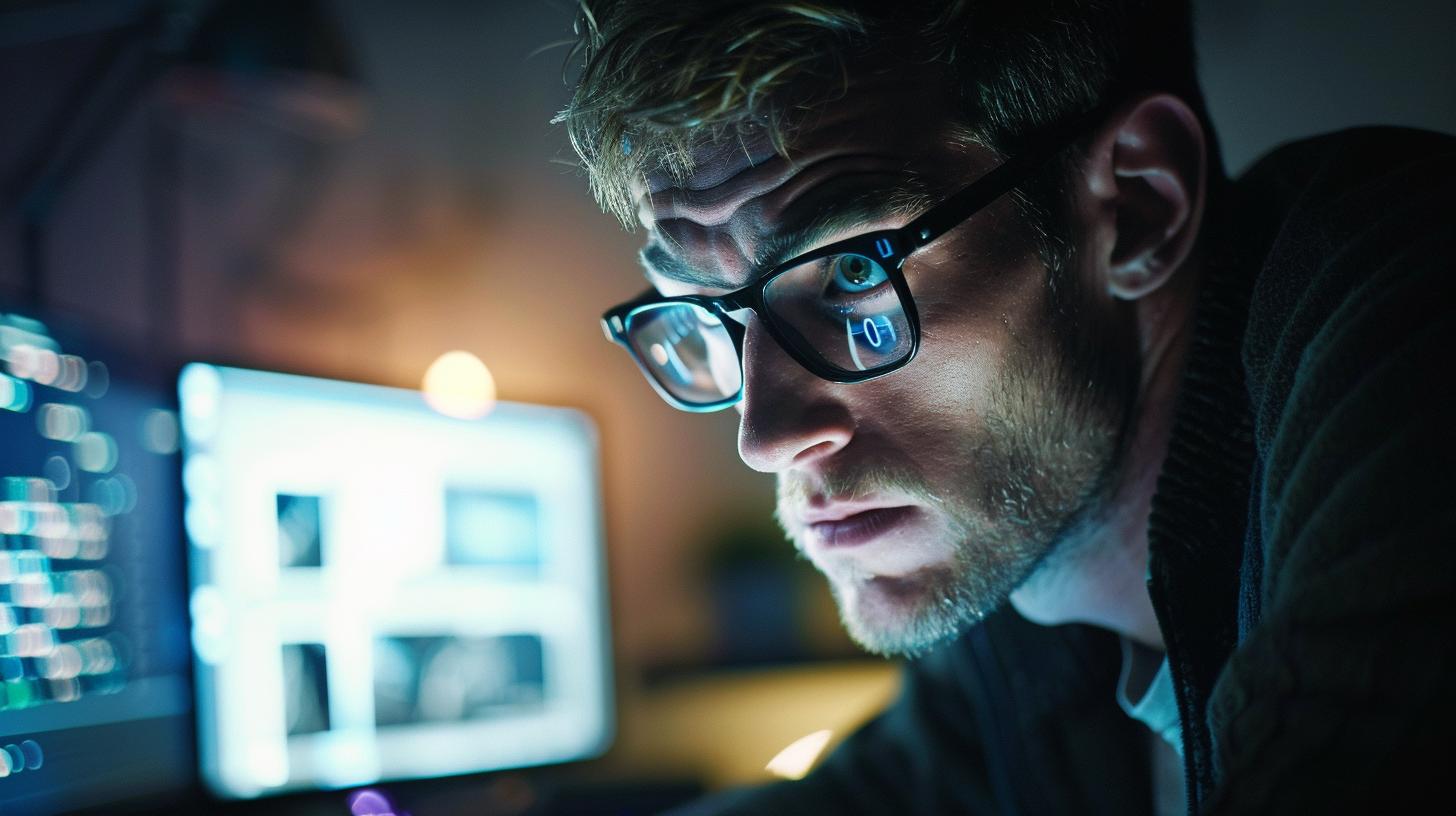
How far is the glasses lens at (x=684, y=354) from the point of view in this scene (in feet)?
3.16

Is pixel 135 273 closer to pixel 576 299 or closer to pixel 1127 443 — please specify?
pixel 576 299

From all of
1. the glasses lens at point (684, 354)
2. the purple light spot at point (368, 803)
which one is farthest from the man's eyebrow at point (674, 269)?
the purple light spot at point (368, 803)

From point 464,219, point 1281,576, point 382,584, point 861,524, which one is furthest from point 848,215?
point 464,219

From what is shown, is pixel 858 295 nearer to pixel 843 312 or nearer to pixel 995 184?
pixel 843 312

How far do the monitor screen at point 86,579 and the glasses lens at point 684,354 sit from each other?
44cm

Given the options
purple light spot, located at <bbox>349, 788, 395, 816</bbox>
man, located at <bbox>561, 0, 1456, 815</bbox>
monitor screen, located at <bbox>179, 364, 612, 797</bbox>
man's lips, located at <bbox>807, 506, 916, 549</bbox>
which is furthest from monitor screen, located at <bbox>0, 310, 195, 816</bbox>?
man's lips, located at <bbox>807, 506, 916, 549</bbox>

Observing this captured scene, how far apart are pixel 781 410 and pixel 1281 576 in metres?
0.37

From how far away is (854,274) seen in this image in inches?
28.9

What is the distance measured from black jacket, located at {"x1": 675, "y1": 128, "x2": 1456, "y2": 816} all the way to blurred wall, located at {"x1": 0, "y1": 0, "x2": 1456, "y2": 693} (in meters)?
0.49

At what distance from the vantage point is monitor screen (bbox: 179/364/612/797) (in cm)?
97

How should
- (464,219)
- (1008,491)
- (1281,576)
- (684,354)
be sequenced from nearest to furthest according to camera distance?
(1281,576), (1008,491), (684,354), (464,219)

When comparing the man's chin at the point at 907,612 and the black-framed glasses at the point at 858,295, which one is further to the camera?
the man's chin at the point at 907,612

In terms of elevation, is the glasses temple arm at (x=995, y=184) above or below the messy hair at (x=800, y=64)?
below

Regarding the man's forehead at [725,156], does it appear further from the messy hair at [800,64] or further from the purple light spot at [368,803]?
the purple light spot at [368,803]
